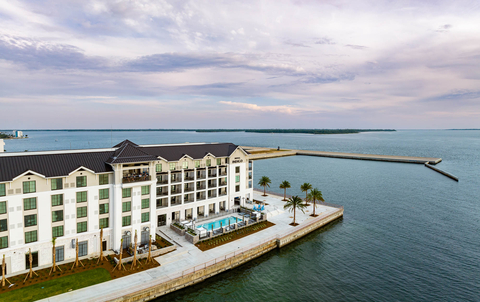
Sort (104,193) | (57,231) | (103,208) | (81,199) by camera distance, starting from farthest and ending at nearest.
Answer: (104,193)
(103,208)
(81,199)
(57,231)

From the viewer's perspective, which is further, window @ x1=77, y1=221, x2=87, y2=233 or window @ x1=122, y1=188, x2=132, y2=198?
window @ x1=122, y1=188, x2=132, y2=198

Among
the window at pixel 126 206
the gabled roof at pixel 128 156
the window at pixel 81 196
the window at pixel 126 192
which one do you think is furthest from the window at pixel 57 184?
the window at pixel 126 206

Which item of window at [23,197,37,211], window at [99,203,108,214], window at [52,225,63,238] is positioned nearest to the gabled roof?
window at [99,203,108,214]

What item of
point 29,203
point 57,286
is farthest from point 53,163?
point 57,286

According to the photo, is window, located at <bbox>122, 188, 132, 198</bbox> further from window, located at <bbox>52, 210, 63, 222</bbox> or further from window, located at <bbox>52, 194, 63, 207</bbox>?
window, located at <bbox>52, 210, 63, 222</bbox>

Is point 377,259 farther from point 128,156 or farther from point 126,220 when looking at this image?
point 128,156

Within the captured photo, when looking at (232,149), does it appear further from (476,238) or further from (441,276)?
(476,238)

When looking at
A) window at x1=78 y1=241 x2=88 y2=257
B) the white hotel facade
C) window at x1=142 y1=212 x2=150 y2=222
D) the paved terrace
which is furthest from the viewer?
window at x1=142 y1=212 x2=150 y2=222
